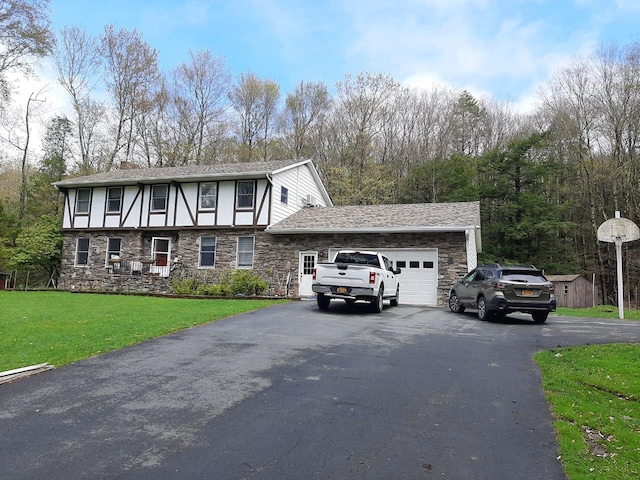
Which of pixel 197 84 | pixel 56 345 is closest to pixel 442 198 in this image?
pixel 197 84

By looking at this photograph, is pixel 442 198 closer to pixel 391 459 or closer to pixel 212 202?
pixel 212 202

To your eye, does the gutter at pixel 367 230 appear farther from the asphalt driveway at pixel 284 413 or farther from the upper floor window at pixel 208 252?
the asphalt driveway at pixel 284 413

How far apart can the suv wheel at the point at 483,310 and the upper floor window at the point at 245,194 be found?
1243cm

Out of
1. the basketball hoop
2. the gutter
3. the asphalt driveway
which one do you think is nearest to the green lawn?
the asphalt driveway

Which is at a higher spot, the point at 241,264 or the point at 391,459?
the point at 241,264

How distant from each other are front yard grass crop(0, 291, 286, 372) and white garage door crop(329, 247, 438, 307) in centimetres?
635

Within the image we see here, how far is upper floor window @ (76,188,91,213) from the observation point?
24.8 metres

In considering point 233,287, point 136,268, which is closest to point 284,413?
point 233,287

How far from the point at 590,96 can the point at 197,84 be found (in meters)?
28.3

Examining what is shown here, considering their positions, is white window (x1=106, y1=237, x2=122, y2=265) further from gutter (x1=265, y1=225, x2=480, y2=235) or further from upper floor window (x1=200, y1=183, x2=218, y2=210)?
gutter (x1=265, y1=225, x2=480, y2=235)

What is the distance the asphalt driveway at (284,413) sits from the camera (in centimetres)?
363

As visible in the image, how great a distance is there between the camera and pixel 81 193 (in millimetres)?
24969

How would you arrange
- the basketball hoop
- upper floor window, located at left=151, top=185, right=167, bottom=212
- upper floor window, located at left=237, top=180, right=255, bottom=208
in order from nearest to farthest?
the basketball hoop → upper floor window, located at left=237, top=180, right=255, bottom=208 → upper floor window, located at left=151, top=185, right=167, bottom=212

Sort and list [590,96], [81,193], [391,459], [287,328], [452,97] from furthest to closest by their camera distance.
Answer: [452,97], [590,96], [81,193], [287,328], [391,459]
